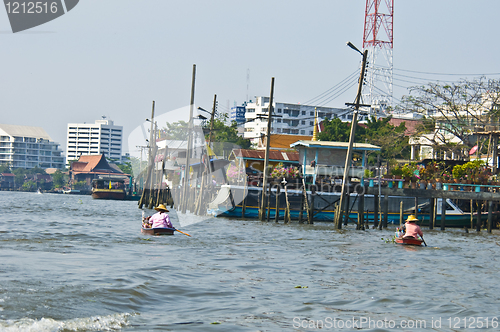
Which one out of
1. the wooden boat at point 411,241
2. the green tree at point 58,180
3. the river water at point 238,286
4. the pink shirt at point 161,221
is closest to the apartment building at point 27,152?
the green tree at point 58,180

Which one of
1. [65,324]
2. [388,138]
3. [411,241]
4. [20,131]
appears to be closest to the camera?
[65,324]

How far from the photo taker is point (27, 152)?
17550 cm

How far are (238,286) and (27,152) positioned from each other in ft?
590

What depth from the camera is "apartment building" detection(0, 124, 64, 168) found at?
173125 millimetres

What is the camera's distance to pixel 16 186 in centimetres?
15325

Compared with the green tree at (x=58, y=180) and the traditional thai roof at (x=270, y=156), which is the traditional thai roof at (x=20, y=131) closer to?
the green tree at (x=58, y=180)

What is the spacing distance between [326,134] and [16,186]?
401 ft

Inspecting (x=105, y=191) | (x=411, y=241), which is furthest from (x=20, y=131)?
(x=411, y=241)

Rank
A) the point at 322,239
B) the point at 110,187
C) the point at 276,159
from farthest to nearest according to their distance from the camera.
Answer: the point at 110,187 → the point at 276,159 → the point at 322,239

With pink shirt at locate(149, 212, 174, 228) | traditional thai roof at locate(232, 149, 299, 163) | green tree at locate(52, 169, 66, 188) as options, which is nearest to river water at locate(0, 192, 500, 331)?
pink shirt at locate(149, 212, 174, 228)

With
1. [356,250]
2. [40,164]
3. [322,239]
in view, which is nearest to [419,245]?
[356,250]

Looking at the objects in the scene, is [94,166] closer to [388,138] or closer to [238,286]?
[388,138]

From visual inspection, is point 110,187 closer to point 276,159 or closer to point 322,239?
point 276,159

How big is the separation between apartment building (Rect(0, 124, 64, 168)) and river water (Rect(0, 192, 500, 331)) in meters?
167
